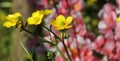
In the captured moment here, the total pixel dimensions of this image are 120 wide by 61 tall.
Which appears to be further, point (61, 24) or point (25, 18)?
point (25, 18)

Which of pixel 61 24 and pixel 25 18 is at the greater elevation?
pixel 61 24

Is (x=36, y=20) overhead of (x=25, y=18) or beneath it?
overhead

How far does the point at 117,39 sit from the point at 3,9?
7.80 ft

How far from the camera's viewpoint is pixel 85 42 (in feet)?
7.69

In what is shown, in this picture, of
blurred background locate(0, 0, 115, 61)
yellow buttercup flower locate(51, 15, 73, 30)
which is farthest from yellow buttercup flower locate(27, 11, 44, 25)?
blurred background locate(0, 0, 115, 61)

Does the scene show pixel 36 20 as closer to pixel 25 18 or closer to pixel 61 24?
pixel 61 24

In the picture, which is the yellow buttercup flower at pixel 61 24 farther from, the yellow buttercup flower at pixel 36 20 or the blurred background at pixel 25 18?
the blurred background at pixel 25 18

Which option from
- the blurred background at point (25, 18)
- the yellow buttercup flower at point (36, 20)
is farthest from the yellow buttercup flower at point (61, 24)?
the blurred background at point (25, 18)

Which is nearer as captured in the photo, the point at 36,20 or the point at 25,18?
the point at 36,20

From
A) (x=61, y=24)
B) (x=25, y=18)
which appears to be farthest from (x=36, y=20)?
(x=25, y=18)

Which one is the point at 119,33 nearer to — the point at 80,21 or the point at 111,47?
the point at 111,47

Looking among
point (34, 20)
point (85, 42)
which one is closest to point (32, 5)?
point (85, 42)

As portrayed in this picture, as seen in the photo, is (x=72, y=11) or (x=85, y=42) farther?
(x=72, y=11)

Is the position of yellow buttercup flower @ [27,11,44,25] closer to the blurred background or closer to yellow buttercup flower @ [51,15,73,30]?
yellow buttercup flower @ [51,15,73,30]
